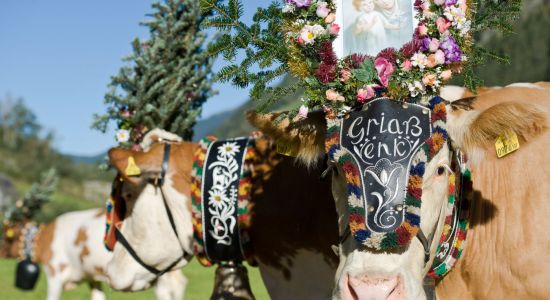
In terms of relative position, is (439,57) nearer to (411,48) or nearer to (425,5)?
(411,48)

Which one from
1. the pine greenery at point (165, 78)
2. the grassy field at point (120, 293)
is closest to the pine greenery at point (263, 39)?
the pine greenery at point (165, 78)

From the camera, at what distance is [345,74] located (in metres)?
3.80

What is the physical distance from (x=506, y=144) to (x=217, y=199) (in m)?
2.26

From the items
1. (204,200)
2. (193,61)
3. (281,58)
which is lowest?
(204,200)

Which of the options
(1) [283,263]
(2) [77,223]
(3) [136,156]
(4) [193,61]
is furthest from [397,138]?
(2) [77,223]

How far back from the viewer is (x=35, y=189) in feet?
51.0

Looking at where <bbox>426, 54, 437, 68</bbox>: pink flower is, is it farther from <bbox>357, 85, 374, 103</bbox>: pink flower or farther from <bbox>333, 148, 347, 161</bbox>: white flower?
<bbox>333, 148, 347, 161</bbox>: white flower

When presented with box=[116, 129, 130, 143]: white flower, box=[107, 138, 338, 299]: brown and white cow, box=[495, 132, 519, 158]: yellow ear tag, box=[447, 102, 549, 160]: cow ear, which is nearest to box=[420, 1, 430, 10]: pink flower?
box=[447, 102, 549, 160]: cow ear

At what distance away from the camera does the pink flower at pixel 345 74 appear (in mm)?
3791

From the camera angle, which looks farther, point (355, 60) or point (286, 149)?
point (286, 149)

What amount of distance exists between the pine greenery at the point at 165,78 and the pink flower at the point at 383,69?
11.4 feet

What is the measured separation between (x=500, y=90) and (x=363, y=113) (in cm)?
147

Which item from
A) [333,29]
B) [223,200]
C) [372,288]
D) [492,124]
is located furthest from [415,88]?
[223,200]

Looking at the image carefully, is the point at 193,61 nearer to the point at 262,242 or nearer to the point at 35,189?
the point at 262,242
